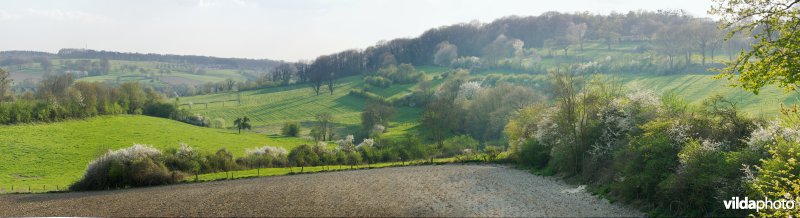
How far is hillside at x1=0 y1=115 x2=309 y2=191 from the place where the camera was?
57.6m

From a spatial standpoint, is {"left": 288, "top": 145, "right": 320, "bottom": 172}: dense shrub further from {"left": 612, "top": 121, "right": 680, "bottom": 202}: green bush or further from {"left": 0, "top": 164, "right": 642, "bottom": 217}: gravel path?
{"left": 612, "top": 121, "right": 680, "bottom": 202}: green bush

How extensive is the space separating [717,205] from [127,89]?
105 meters

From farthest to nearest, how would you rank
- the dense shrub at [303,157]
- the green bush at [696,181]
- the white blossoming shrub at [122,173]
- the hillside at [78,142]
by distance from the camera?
the dense shrub at [303,157], the hillside at [78,142], the white blossoming shrub at [122,173], the green bush at [696,181]

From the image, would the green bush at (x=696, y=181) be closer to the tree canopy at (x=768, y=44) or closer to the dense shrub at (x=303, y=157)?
the tree canopy at (x=768, y=44)

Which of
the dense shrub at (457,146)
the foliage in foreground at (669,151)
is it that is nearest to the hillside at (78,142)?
the dense shrub at (457,146)

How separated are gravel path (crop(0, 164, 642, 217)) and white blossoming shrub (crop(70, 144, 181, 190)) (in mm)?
3326

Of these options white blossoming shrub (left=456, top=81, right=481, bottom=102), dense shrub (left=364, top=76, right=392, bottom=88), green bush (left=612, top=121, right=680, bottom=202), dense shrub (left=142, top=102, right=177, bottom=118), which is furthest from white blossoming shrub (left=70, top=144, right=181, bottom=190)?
dense shrub (left=364, top=76, right=392, bottom=88)

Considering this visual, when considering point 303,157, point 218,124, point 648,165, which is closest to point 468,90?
point 218,124

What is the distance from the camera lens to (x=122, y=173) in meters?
47.8

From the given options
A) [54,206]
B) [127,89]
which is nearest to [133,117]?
[127,89]

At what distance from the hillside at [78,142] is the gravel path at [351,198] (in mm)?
15207

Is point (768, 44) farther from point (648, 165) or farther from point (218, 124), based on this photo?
point (218, 124)

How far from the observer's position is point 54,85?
316 ft

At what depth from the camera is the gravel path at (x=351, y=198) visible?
92.2ft
